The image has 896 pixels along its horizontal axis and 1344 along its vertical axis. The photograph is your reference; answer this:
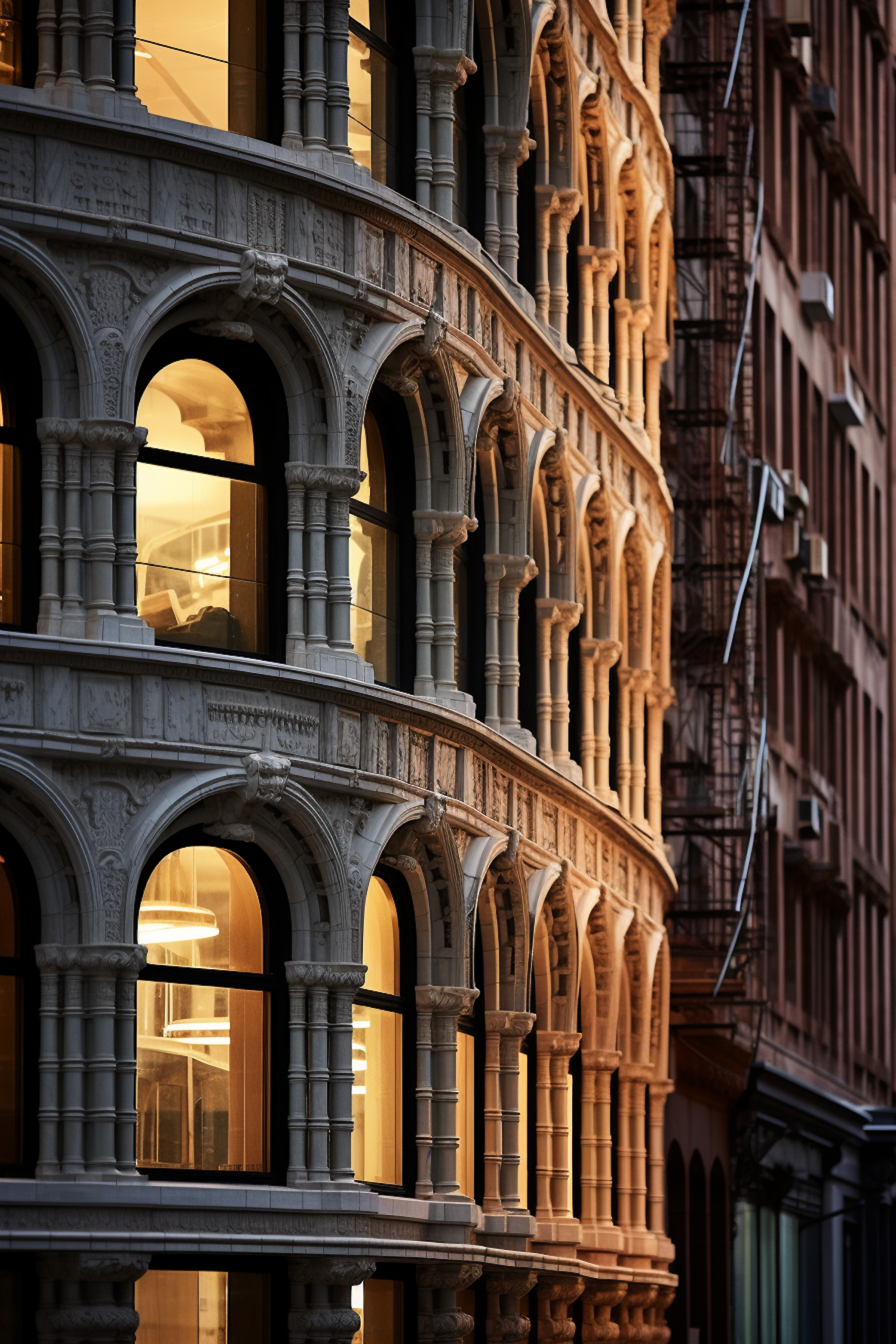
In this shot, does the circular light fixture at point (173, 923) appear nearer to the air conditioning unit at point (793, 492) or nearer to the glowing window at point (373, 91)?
the glowing window at point (373, 91)

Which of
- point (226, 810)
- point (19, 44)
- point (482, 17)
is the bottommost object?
point (226, 810)

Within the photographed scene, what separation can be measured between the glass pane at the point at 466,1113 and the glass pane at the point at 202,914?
3.72 metres

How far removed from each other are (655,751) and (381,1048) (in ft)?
36.4

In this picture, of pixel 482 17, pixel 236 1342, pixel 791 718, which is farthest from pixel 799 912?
pixel 236 1342

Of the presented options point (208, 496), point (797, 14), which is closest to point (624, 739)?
point (208, 496)

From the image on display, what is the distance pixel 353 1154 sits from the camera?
23.6 m

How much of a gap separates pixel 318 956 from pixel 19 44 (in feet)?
24.1

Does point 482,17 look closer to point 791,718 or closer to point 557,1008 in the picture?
point 557,1008

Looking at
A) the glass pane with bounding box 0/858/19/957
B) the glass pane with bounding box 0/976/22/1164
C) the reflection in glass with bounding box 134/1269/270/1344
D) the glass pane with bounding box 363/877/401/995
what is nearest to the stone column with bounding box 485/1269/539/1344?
the glass pane with bounding box 363/877/401/995

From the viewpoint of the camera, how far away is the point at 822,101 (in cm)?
5516

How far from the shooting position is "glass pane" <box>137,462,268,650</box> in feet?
74.0

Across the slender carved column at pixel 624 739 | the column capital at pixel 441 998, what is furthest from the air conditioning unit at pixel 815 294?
the column capital at pixel 441 998

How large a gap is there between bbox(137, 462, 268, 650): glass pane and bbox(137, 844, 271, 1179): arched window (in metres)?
1.76

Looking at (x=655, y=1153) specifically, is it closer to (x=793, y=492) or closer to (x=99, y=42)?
(x=99, y=42)
